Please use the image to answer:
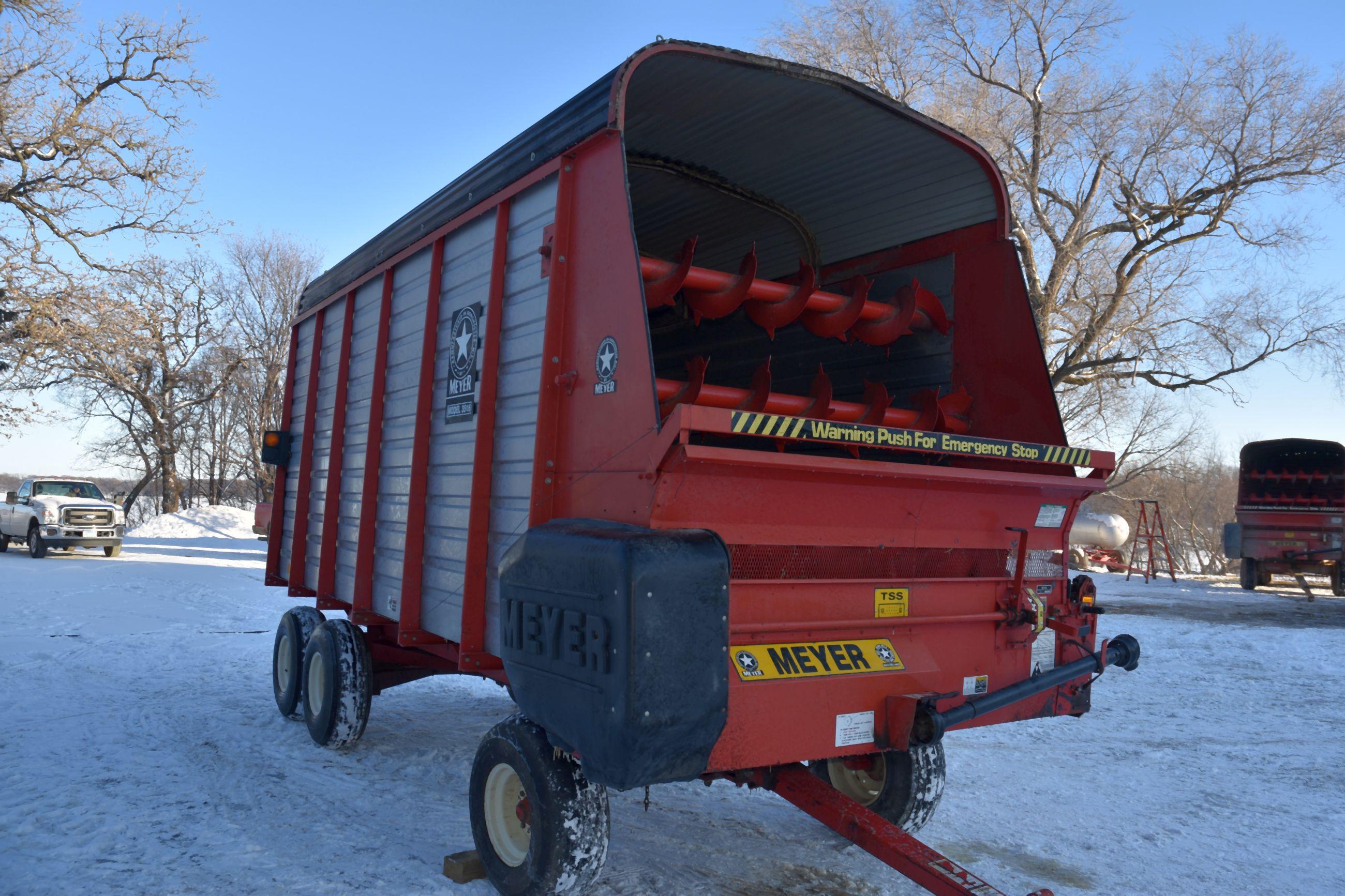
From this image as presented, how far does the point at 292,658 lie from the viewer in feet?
20.7

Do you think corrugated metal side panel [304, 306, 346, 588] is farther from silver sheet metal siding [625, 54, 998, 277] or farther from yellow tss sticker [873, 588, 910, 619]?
yellow tss sticker [873, 588, 910, 619]

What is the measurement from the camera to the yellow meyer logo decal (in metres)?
2.99

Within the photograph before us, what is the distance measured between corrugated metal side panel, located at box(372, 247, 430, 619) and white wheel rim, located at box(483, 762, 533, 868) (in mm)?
1331

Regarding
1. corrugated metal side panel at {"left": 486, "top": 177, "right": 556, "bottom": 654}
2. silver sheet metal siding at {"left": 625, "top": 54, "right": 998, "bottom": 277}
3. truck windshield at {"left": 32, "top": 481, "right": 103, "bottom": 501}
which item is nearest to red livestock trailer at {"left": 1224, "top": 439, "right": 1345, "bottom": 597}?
silver sheet metal siding at {"left": 625, "top": 54, "right": 998, "bottom": 277}

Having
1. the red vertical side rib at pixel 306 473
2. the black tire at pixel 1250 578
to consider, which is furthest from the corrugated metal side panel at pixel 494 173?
the black tire at pixel 1250 578

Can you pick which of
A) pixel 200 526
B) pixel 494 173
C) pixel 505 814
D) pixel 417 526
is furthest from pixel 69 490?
pixel 505 814

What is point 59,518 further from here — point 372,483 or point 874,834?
point 874,834

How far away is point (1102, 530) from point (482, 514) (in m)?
27.2

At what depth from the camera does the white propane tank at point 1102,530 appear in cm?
2741

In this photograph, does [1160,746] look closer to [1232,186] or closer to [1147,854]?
[1147,854]

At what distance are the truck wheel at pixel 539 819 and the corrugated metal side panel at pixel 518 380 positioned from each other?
509 millimetres

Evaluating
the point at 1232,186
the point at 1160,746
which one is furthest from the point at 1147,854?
the point at 1232,186

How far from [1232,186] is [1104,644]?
2025 centimetres

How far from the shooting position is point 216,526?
3123 cm
